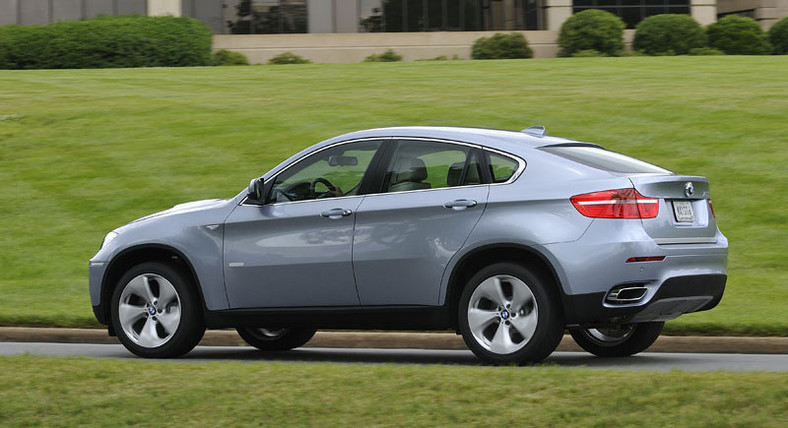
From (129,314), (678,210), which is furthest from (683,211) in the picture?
(129,314)

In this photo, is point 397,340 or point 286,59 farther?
point 286,59

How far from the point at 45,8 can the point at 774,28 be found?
101ft

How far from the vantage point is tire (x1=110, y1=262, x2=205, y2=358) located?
9797 mm

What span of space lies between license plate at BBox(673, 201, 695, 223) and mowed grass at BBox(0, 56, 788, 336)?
2.70m

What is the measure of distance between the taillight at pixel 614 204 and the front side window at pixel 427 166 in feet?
3.27

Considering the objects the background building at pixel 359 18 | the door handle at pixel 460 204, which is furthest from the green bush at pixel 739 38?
the door handle at pixel 460 204

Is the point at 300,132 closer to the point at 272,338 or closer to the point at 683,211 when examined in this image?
the point at 272,338

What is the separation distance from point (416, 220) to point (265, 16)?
44987 millimetres

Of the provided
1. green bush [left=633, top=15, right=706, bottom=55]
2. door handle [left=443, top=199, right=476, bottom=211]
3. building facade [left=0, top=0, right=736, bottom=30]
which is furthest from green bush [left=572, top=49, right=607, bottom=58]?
door handle [left=443, top=199, right=476, bottom=211]

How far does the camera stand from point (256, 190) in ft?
31.0

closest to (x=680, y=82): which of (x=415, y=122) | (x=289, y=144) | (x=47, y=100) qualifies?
(x=415, y=122)

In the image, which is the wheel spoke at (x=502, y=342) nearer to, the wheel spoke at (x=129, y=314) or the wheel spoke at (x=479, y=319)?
the wheel spoke at (x=479, y=319)

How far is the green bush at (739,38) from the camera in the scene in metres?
45.5

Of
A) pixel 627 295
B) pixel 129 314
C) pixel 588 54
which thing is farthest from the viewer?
pixel 588 54
